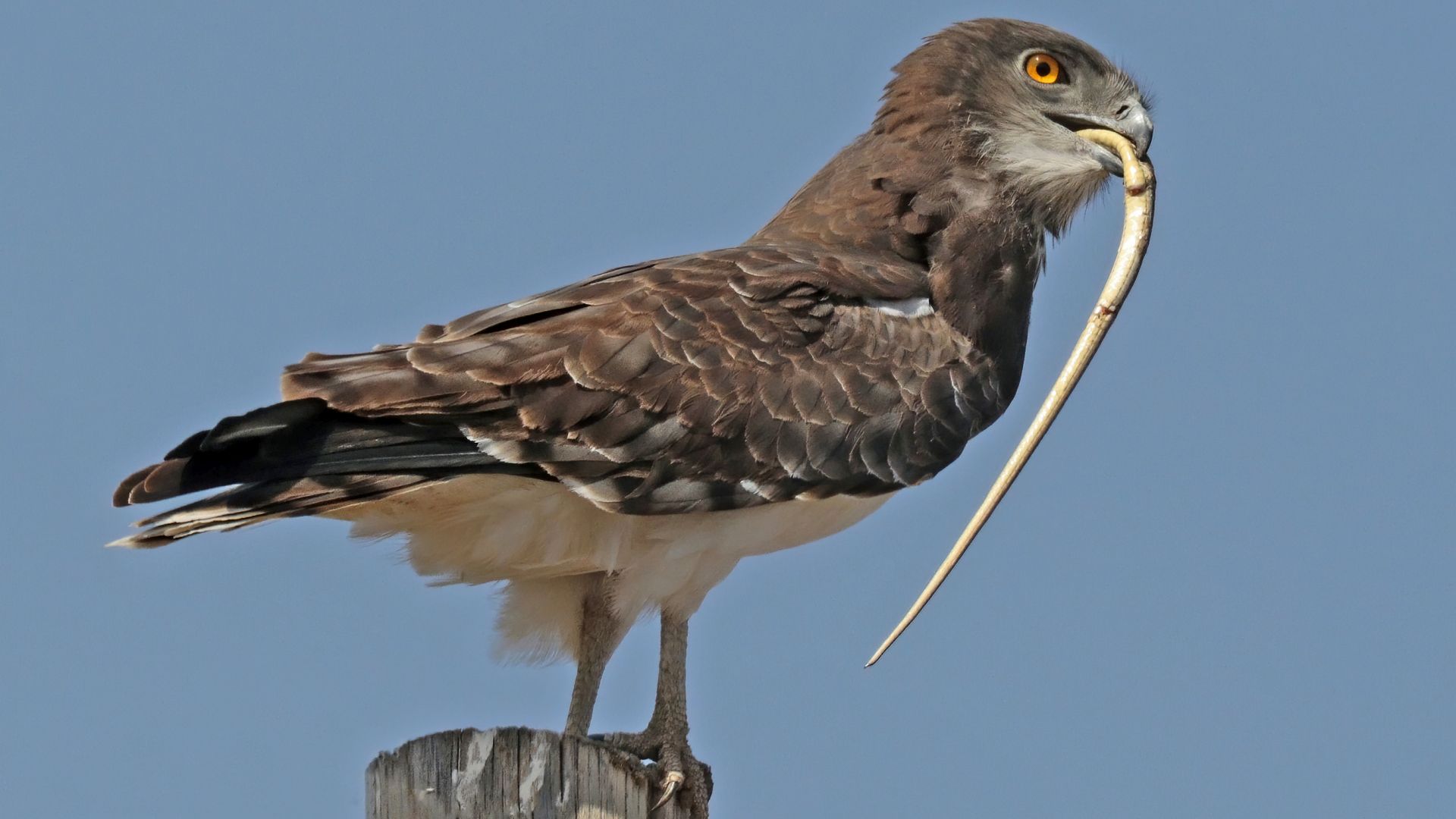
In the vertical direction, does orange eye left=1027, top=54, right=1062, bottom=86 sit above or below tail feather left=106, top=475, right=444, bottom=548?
above

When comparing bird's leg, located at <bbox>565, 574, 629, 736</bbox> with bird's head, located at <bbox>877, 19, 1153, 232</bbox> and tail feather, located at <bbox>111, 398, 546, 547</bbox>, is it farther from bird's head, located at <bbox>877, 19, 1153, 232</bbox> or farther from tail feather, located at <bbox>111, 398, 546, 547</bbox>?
bird's head, located at <bbox>877, 19, 1153, 232</bbox>

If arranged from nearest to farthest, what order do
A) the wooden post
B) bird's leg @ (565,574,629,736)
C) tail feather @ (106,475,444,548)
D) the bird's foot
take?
1. the wooden post
2. tail feather @ (106,475,444,548)
3. the bird's foot
4. bird's leg @ (565,574,629,736)

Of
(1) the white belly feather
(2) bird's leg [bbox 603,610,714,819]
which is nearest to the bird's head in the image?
(1) the white belly feather

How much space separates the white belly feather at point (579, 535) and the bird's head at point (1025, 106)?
187 cm

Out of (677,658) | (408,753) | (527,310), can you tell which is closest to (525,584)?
(677,658)

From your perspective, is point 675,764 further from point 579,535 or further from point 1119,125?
point 1119,125

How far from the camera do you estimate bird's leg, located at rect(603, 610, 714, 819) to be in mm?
7414

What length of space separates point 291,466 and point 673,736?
175cm

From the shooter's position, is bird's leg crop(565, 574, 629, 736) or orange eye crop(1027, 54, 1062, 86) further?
orange eye crop(1027, 54, 1062, 86)

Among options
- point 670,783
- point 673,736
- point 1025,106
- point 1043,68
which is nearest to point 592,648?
point 673,736

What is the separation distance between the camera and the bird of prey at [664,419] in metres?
7.03

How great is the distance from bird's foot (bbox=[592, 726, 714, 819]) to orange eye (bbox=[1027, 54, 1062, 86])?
3.43 m

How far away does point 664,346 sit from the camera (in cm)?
752

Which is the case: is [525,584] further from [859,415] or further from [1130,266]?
[1130,266]
